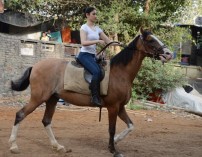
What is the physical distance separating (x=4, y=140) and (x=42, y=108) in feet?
18.6

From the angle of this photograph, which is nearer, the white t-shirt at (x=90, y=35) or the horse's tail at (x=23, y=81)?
the white t-shirt at (x=90, y=35)

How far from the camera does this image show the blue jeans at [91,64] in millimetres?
6328

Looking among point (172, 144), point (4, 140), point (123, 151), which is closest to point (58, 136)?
point (4, 140)

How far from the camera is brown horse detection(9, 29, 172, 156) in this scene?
6367 mm

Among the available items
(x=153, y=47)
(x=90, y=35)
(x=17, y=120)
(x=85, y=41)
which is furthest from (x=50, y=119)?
(x=153, y=47)

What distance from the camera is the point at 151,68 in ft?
51.0

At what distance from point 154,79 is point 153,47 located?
9.00m

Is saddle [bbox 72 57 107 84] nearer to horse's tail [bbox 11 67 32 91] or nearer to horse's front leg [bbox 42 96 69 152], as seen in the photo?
horse's front leg [bbox 42 96 69 152]

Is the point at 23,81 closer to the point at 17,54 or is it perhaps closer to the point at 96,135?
the point at 96,135

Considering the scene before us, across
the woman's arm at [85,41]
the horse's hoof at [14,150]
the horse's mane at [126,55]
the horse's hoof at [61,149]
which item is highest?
the woman's arm at [85,41]

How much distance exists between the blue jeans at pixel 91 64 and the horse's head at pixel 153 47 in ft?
2.85

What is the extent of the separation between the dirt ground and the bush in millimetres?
2741

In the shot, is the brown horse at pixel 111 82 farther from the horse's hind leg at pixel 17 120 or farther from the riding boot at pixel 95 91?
the riding boot at pixel 95 91

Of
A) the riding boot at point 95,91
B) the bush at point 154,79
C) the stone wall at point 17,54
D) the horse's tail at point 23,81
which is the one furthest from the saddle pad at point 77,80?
the bush at point 154,79
